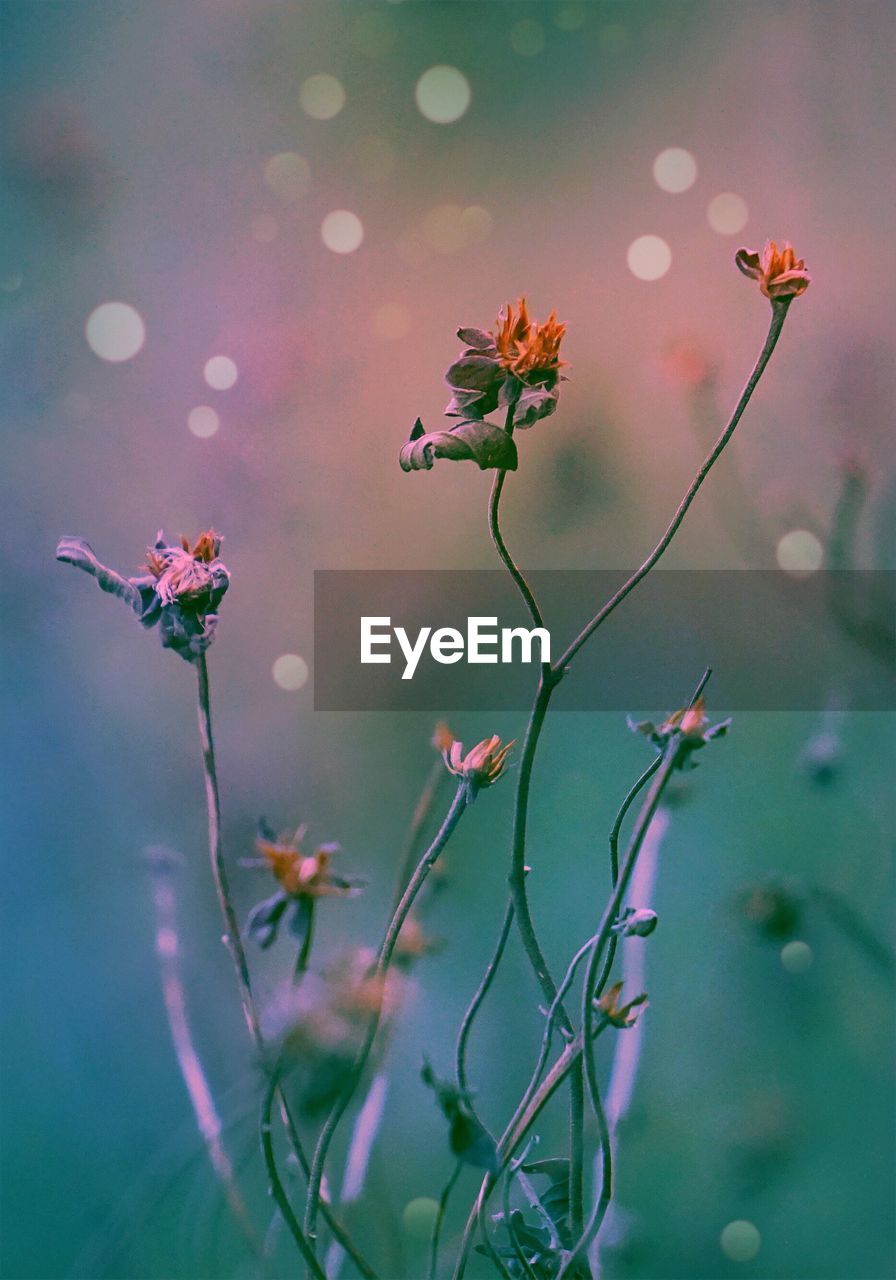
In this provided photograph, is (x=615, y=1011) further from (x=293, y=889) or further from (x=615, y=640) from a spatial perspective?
(x=615, y=640)

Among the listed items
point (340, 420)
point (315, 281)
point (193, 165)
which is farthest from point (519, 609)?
point (193, 165)

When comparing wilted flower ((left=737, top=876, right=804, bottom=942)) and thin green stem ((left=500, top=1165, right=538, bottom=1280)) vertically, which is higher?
wilted flower ((left=737, top=876, right=804, bottom=942))

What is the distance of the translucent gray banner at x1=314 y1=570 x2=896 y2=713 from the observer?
2.50 ft

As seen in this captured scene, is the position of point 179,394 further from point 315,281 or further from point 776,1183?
point 776,1183

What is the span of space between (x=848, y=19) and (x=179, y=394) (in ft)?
2.09

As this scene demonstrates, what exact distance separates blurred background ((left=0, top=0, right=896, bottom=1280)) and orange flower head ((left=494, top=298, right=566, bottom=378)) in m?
0.26

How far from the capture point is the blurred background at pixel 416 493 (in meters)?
0.75

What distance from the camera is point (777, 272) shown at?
1.72ft

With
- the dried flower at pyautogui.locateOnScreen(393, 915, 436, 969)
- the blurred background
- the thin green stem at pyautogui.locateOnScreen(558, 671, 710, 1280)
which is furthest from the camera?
the blurred background

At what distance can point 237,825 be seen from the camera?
0.76 m

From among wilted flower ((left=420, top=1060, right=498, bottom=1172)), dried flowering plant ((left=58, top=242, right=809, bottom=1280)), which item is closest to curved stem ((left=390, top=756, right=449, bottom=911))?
dried flowering plant ((left=58, top=242, right=809, bottom=1280))

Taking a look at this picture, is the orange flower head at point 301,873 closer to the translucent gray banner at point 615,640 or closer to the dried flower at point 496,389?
the dried flower at point 496,389

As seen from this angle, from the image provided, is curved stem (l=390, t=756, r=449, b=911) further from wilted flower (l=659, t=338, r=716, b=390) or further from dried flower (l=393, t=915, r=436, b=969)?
wilted flower (l=659, t=338, r=716, b=390)

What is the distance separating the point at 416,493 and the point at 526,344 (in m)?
0.29
